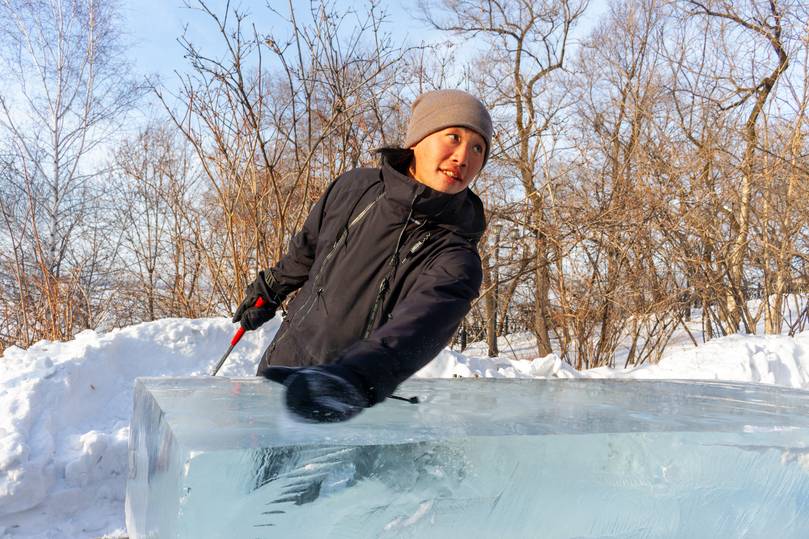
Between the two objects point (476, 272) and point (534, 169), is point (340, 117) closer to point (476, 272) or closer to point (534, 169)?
point (534, 169)

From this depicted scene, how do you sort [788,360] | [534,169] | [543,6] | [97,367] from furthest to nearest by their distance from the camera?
1. [543,6]
2. [534,169]
3. [788,360]
4. [97,367]

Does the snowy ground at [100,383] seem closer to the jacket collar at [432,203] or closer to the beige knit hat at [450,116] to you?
the jacket collar at [432,203]

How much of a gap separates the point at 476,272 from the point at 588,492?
29.3 inches

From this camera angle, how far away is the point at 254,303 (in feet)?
7.72

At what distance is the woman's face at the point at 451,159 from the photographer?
1744 millimetres

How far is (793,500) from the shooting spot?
109cm

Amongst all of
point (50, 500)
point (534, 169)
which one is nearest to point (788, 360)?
point (534, 169)

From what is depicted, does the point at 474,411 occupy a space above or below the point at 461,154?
below

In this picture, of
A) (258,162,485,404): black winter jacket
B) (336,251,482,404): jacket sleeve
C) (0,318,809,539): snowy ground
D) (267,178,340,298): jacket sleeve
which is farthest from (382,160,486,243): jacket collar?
(0,318,809,539): snowy ground

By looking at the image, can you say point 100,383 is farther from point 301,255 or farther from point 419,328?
point 419,328

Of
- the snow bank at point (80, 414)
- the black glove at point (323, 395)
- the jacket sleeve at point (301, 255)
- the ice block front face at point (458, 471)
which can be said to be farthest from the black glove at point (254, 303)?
the black glove at point (323, 395)

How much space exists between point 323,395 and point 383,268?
82 cm

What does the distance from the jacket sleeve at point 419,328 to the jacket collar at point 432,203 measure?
0.34 feet

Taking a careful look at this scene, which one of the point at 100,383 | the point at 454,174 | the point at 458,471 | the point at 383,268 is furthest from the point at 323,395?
the point at 100,383
